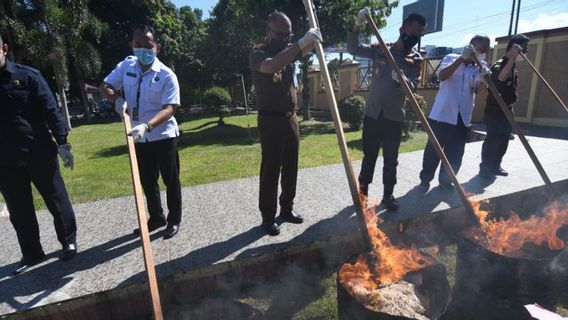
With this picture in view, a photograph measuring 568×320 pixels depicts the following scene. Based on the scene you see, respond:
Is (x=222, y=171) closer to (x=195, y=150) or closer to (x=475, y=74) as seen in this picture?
(x=195, y=150)

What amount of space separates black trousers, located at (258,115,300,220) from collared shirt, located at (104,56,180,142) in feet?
2.97

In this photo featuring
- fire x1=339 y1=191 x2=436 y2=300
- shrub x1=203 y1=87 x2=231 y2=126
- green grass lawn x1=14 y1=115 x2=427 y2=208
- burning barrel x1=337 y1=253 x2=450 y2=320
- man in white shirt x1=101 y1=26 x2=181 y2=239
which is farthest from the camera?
shrub x1=203 y1=87 x2=231 y2=126

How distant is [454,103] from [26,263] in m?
4.95

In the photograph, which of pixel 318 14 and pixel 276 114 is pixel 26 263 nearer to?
pixel 276 114

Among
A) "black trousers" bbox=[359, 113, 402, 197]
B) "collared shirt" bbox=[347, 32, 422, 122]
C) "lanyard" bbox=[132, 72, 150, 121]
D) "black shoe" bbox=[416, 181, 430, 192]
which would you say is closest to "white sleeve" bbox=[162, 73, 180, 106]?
"lanyard" bbox=[132, 72, 150, 121]

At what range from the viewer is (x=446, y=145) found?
479 cm

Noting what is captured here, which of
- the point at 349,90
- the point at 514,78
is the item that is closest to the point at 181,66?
the point at 349,90

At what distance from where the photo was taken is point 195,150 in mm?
10961

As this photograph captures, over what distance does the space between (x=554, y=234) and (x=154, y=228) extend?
382 cm

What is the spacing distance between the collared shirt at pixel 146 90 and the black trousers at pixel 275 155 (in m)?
0.91

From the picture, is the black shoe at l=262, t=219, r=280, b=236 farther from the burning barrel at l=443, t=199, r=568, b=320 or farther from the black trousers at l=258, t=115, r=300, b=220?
the burning barrel at l=443, t=199, r=568, b=320

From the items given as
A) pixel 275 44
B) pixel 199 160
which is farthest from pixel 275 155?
pixel 199 160

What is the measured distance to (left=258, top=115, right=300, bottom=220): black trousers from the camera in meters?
3.44

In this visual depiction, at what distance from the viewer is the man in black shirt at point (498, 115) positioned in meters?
4.86
